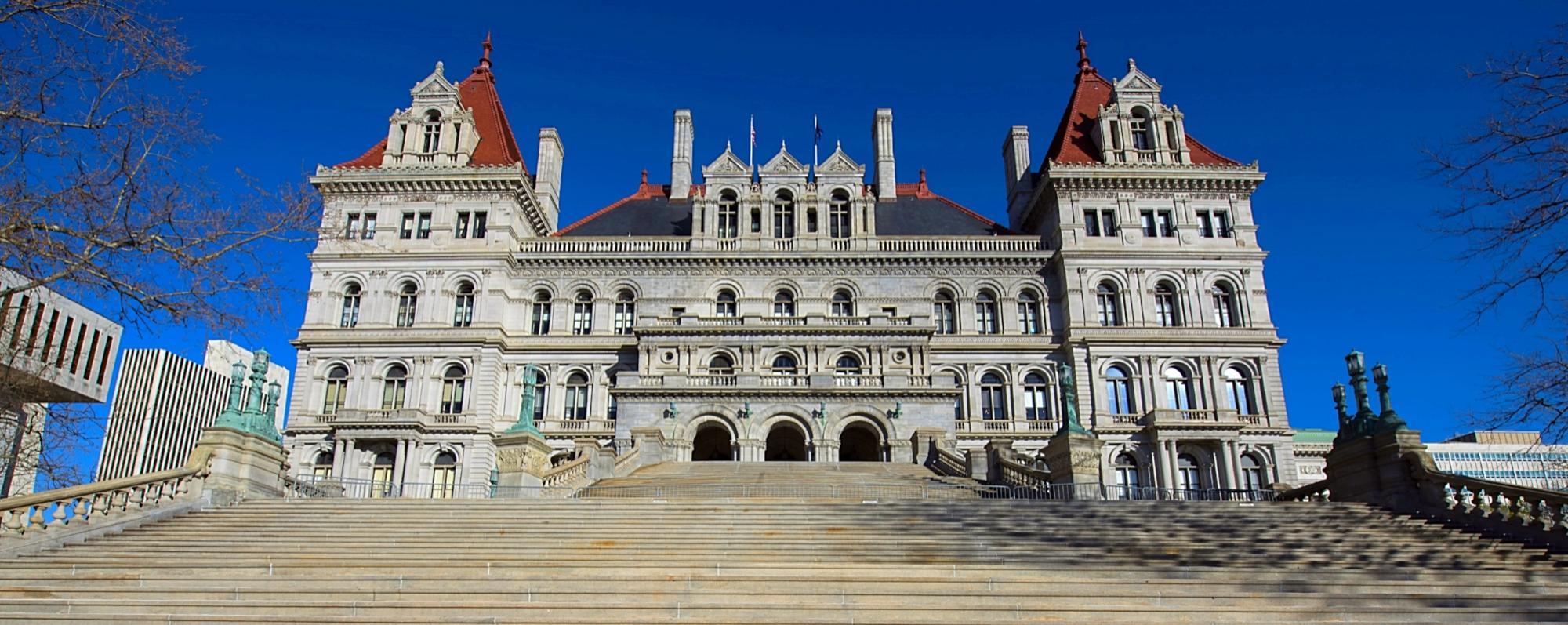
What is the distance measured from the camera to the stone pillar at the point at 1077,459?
22938 mm

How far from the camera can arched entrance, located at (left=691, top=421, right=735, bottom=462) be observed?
3975cm

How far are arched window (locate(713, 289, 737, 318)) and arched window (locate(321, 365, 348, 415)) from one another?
604 inches

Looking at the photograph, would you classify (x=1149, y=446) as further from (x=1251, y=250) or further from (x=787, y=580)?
(x=787, y=580)

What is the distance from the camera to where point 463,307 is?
42.9m

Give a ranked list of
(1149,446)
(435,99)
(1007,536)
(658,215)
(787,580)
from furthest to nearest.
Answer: (658,215) < (435,99) < (1149,446) < (1007,536) < (787,580)

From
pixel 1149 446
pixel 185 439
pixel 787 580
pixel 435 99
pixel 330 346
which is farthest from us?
pixel 185 439

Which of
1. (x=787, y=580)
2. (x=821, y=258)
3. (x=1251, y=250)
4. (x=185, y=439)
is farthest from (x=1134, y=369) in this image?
(x=185, y=439)

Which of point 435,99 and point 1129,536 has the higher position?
point 435,99

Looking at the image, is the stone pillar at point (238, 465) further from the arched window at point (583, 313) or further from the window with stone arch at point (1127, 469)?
the window with stone arch at point (1127, 469)

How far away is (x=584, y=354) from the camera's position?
4238 centimetres

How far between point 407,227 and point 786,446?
19007 millimetres

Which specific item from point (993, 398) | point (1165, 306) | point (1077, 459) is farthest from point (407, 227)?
point (1165, 306)

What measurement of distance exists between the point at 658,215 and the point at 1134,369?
22836 millimetres

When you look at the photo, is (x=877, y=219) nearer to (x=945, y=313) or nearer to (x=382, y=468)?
(x=945, y=313)
